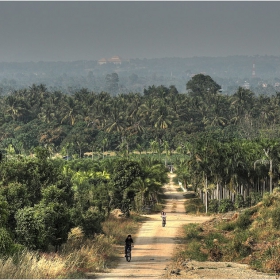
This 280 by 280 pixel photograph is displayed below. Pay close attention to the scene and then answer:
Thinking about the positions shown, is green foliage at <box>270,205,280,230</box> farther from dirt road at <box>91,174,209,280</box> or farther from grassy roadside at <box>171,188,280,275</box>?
dirt road at <box>91,174,209,280</box>

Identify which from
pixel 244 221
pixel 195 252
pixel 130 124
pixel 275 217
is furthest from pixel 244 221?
pixel 130 124

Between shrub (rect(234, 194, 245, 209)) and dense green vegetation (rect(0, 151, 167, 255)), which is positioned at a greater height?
dense green vegetation (rect(0, 151, 167, 255))

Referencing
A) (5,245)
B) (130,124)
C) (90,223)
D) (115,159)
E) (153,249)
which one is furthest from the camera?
(130,124)

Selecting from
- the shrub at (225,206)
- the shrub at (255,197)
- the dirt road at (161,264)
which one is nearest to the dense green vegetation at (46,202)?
the dirt road at (161,264)

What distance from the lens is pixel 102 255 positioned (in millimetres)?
32094

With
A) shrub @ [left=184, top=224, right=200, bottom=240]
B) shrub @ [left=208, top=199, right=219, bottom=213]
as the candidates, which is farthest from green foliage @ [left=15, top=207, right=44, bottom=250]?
shrub @ [left=208, top=199, right=219, bottom=213]

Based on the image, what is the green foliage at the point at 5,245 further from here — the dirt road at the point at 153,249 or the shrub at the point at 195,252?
the shrub at the point at 195,252

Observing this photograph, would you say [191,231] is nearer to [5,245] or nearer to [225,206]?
[225,206]

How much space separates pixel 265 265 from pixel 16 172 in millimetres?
16424

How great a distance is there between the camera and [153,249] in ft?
123

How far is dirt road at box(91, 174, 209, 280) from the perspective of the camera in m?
28.7

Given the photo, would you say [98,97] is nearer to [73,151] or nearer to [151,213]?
[73,151]

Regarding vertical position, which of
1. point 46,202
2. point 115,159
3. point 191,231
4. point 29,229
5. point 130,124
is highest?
point 130,124

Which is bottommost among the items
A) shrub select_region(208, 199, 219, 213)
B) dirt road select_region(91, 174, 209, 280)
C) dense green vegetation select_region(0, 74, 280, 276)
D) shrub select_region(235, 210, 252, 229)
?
dirt road select_region(91, 174, 209, 280)
